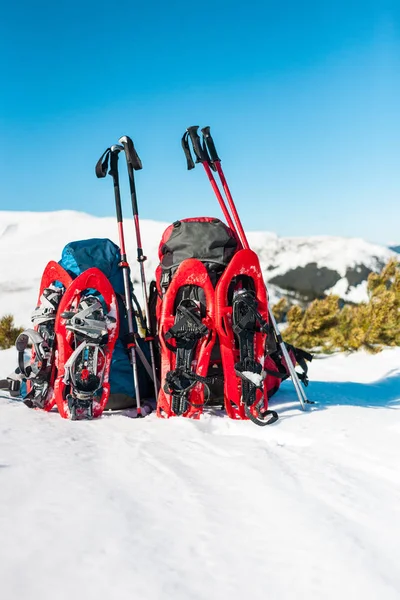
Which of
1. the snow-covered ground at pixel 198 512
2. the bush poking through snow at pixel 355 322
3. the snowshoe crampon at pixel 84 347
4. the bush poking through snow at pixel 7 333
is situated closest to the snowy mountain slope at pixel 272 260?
the bush poking through snow at pixel 7 333

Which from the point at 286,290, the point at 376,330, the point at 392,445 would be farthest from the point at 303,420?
the point at 286,290

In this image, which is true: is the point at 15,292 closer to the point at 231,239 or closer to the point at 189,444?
the point at 231,239

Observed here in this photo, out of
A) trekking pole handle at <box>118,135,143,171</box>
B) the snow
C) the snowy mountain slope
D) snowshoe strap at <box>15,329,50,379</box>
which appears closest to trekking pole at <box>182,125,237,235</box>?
trekking pole handle at <box>118,135,143,171</box>

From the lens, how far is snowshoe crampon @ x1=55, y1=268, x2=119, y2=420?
3.17 metres

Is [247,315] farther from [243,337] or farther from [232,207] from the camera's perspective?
[232,207]

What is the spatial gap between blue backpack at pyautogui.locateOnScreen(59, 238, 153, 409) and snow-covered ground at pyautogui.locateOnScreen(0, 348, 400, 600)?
0.73m

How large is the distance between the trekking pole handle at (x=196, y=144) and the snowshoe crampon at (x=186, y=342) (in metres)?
1.18

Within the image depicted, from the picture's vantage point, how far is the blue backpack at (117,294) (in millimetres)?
3568

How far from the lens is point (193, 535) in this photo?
1442mm

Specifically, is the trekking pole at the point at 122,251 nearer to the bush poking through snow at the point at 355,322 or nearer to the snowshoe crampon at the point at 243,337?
the snowshoe crampon at the point at 243,337

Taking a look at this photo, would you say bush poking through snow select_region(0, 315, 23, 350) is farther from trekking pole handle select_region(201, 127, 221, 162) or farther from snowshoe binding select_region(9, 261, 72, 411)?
trekking pole handle select_region(201, 127, 221, 162)

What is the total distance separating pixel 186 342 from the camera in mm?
3244

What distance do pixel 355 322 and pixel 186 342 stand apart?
527 centimetres

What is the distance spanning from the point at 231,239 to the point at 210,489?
7.00ft
